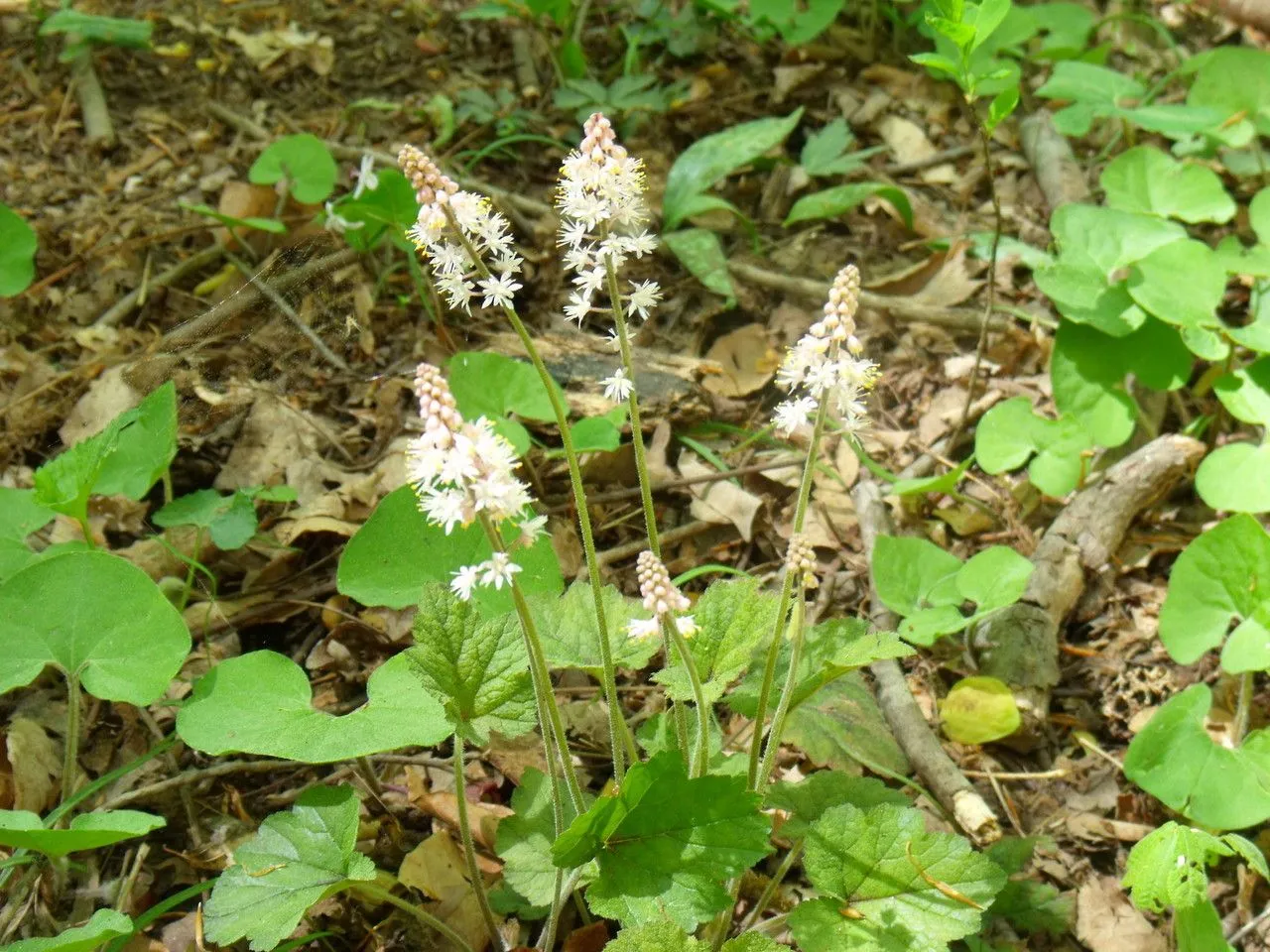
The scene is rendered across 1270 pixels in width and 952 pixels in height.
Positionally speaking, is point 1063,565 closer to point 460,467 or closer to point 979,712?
point 979,712

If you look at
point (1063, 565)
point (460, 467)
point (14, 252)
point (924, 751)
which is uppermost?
point (460, 467)

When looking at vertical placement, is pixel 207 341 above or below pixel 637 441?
below

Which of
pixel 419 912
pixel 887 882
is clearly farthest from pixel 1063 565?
pixel 419 912

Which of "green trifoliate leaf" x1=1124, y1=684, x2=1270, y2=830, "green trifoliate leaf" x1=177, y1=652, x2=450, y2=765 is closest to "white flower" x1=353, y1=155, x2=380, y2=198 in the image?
"green trifoliate leaf" x1=177, y1=652, x2=450, y2=765

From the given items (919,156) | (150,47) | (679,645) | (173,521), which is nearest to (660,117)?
(919,156)

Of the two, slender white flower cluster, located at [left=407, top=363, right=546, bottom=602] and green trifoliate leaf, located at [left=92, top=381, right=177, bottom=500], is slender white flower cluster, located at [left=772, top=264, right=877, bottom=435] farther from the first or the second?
green trifoliate leaf, located at [left=92, top=381, right=177, bottom=500]

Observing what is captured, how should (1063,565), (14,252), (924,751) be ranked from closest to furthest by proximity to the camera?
(924,751), (1063,565), (14,252)

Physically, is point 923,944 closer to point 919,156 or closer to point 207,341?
point 207,341
